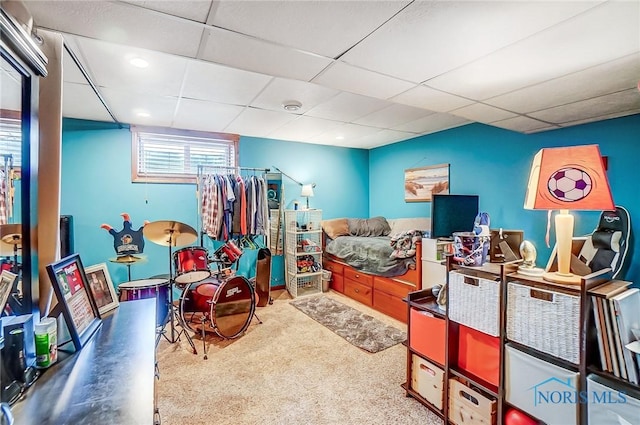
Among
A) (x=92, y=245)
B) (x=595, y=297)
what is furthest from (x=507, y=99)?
(x=92, y=245)

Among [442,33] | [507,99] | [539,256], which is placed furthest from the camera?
[539,256]

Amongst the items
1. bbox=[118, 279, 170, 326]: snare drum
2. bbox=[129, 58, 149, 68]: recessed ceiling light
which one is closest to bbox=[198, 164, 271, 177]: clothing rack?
bbox=[118, 279, 170, 326]: snare drum

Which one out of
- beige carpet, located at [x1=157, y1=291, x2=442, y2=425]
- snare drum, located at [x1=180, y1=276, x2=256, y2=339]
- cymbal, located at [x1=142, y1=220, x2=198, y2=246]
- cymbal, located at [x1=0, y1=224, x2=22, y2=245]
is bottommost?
beige carpet, located at [x1=157, y1=291, x2=442, y2=425]

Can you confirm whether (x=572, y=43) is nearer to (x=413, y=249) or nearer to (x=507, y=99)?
(x=507, y=99)

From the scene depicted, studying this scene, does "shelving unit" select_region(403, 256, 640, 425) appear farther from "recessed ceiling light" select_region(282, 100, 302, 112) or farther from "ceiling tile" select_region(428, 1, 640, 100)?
"recessed ceiling light" select_region(282, 100, 302, 112)

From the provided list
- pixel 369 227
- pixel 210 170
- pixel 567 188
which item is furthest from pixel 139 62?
pixel 369 227

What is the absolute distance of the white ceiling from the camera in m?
1.30

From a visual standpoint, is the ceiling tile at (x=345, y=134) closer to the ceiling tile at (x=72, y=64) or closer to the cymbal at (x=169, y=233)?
the cymbal at (x=169, y=233)

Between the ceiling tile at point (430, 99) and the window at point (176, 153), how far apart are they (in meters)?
2.74

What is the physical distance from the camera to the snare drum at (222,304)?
2.80 metres

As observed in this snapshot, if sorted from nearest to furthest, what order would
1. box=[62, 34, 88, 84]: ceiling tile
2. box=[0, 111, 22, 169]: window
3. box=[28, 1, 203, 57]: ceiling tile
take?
box=[0, 111, 22, 169]: window
box=[28, 1, 203, 57]: ceiling tile
box=[62, 34, 88, 84]: ceiling tile

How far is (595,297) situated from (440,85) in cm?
155

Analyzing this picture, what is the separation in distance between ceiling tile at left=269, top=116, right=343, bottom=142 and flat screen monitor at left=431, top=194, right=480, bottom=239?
1.58 meters

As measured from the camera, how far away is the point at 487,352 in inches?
65.2
